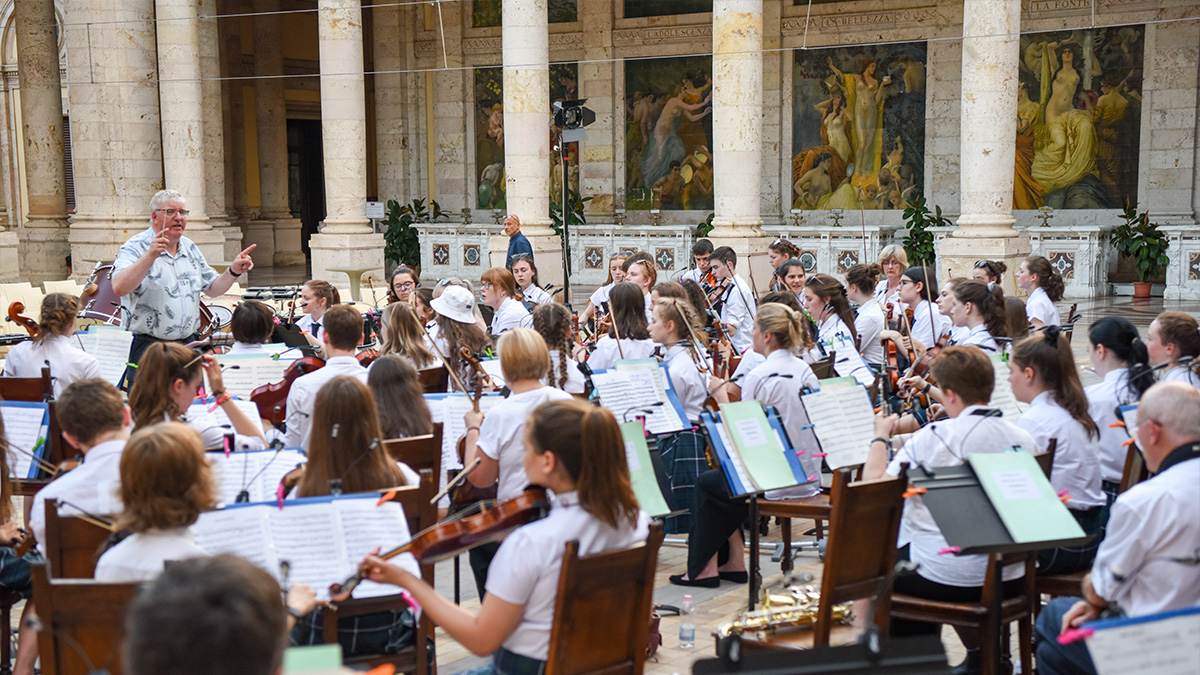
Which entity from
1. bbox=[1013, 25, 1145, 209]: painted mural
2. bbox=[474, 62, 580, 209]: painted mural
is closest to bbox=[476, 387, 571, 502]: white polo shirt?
bbox=[1013, 25, 1145, 209]: painted mural

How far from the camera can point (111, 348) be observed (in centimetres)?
712

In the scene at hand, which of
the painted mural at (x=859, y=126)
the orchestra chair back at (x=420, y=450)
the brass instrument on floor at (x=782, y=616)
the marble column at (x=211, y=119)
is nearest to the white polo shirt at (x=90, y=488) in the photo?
the orchestra chair back at (x=420, y=450)

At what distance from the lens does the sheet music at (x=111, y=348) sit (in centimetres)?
707

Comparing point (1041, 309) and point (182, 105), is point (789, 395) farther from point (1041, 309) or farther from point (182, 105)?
point (182, 105)

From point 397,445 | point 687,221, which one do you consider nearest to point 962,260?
point 687,221

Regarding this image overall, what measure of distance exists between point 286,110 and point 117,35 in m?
8.55

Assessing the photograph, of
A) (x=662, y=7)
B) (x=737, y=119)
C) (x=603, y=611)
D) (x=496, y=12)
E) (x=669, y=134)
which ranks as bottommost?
(x=603, y=611)

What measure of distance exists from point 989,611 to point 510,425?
77.1 inches

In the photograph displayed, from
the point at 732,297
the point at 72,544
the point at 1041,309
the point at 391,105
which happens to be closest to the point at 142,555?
the point at 72,544

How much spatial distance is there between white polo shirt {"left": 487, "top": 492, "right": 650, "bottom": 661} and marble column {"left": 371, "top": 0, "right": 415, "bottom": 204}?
22.4m

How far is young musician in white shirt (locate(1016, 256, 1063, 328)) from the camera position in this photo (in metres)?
8.61

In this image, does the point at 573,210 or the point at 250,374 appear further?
the point at 573,210

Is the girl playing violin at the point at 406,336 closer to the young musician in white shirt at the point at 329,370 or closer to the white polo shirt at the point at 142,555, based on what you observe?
the young musician in white shirt at the point at 329,370

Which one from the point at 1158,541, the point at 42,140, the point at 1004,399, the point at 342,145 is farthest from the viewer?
the point at 42,140
